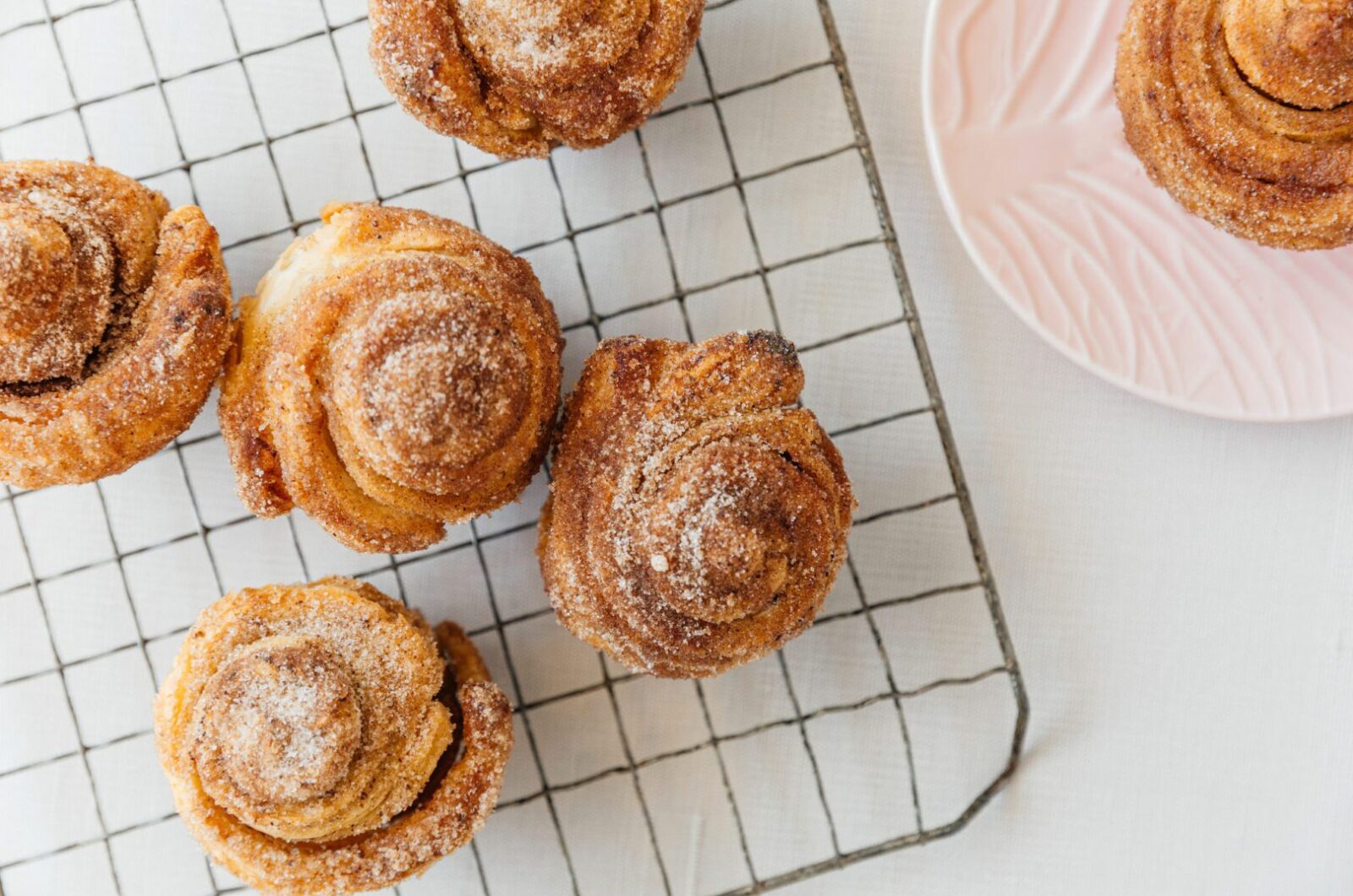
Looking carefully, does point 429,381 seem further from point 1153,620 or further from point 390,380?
point 1153,620

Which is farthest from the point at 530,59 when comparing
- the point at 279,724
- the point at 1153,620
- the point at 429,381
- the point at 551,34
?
the point at 1153,620

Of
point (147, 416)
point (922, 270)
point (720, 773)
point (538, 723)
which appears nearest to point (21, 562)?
point (147, 416)

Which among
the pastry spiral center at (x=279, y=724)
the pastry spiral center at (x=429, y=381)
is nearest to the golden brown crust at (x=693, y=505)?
the pastry spiral center at (x=429, y=381)

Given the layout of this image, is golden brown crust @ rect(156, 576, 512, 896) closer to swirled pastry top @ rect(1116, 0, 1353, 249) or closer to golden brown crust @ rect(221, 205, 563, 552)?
golden brown crust @ rect(221, 205, 563, 552)

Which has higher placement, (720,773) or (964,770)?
(720,773)

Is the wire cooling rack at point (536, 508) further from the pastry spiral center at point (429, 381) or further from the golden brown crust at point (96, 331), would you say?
the pastry spiral center at point (429, 381)

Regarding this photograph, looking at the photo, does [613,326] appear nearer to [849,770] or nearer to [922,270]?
[922,270]

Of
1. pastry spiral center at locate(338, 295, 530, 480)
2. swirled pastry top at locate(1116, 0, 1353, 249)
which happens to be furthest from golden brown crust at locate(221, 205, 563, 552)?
swirled pastry top at locate(1116, 0, 1353, 249)
